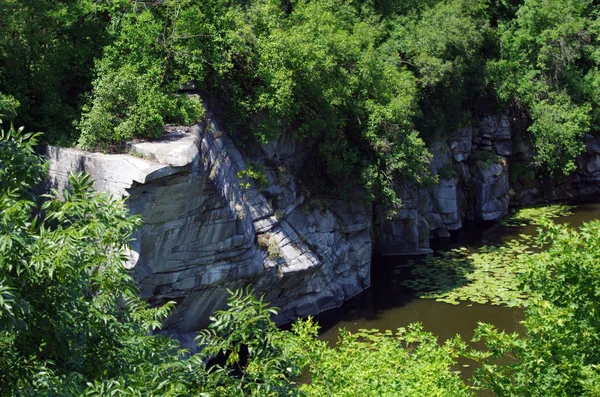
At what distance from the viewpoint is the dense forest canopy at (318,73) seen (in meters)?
15.7

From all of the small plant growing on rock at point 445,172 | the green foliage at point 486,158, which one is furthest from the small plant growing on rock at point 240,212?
the green foliage at point 486,158

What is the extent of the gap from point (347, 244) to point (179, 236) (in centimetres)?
→ 685

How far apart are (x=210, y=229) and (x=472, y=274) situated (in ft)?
30.3

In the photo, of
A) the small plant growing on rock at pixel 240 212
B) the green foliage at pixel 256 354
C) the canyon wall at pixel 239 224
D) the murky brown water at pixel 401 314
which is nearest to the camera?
the green foliage at pixel 256 354

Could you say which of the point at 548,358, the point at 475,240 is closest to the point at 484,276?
the point at 475,240

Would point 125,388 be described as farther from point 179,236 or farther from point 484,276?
point 484,276

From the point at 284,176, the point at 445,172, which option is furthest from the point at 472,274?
the point at 284,176

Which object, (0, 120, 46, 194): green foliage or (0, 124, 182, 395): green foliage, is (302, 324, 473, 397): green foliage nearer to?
(0, 124, 182, 395): green foliage

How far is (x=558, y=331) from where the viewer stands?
8.77 metres

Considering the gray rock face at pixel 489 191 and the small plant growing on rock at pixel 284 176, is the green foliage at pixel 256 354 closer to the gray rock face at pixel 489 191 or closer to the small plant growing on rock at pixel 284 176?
the small plant growing on rock at pixel 284 176

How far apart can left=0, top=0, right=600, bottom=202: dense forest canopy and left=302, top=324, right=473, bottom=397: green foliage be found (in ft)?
24.1

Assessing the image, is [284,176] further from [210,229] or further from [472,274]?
[472,274]

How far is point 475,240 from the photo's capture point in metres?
24.9

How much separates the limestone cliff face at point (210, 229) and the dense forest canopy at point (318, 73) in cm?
94
